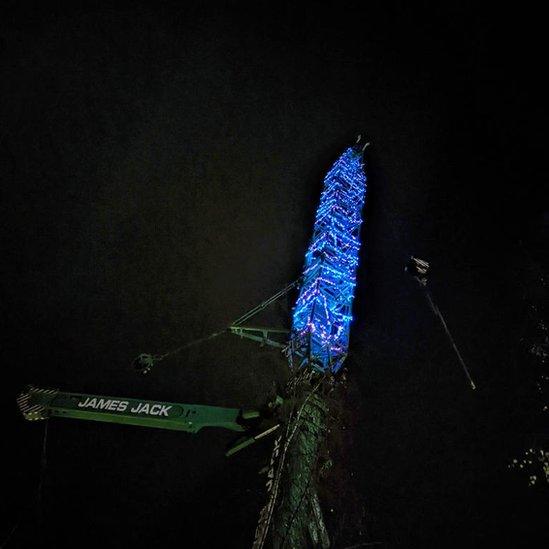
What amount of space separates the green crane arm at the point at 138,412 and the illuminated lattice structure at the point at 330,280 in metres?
2.54

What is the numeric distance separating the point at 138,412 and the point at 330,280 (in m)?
6.45

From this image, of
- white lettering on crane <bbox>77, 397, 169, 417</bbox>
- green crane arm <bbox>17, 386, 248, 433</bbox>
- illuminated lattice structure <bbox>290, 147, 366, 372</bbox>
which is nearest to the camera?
green crane arm <bbox>17, 386, 248, 433</bbox>

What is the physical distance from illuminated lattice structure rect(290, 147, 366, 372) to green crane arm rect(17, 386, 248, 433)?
254 centimetres

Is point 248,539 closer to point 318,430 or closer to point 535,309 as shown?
point 318,430

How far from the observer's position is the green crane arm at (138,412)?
22.4ft

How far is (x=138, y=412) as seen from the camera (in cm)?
708

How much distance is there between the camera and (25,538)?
1055 cm

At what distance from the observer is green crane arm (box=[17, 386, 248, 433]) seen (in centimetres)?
682

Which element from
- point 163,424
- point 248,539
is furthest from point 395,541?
point 163,424

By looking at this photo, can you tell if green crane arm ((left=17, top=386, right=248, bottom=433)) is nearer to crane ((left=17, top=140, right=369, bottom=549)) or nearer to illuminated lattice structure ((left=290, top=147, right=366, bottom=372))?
crane ((left=17, top=140, right=369, bottom=549))

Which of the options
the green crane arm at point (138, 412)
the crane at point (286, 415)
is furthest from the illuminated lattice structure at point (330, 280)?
the green crane arm at point (138, 412)

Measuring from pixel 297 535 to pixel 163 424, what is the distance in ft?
10.2

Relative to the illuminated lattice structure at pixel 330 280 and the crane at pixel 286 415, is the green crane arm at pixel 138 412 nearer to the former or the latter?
the crane at pixel 286 415

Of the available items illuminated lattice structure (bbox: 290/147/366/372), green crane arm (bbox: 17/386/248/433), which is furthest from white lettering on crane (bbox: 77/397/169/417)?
illuminated lattice structure (bbox: 290/147/366/372)
